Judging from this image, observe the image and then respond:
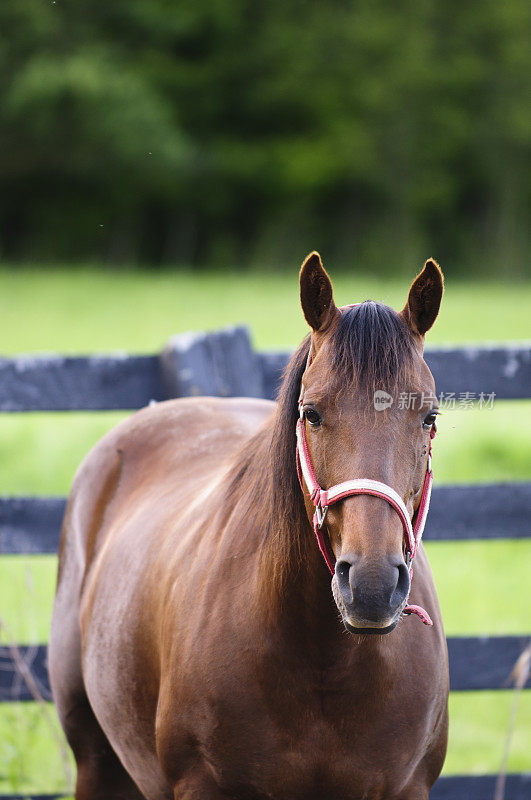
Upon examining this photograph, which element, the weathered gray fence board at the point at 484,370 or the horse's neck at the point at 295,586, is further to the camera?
the weathered gray fence board at the point at 484,370

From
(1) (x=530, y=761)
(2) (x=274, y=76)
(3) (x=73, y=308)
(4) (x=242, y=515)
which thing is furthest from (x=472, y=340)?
(2) (x=274, y=76)

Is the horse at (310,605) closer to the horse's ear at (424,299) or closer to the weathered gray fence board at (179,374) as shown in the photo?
the horse's ear at (424,299)

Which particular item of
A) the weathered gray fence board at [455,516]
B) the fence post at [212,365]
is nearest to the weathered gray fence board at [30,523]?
the weathered gray fence board at [455,516]

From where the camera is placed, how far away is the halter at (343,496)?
5.11 ft

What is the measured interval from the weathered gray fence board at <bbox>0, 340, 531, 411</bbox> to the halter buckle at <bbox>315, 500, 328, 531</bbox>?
150 cm

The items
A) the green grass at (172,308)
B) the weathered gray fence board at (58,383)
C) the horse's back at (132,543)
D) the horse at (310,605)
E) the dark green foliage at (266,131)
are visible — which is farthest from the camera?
the dark green foliage at (266,131)

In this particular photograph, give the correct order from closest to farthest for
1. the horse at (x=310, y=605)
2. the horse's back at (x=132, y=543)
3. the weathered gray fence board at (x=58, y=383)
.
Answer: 1. the horse at (x=310, y=605)
2. the horse's back at (x=132, y=543)
3. the weathered gray fence board at (x=58, y=383)

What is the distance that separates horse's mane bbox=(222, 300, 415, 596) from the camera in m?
1.65

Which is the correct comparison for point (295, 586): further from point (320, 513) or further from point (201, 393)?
point (201, 393)

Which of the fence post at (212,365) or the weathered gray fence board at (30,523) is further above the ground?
the fence post at (212,365)

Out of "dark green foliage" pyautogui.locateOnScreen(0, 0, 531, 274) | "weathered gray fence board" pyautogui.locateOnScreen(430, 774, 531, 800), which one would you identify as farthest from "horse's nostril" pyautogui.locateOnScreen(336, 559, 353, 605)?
"dark green foliage" pyautogui.locateOnScreen(0, 0, 531, 274)

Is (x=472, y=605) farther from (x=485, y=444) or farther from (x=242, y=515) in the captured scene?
(x=242, y=515)

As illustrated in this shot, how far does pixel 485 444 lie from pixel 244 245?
29.1 metres

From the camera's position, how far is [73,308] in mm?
17750
